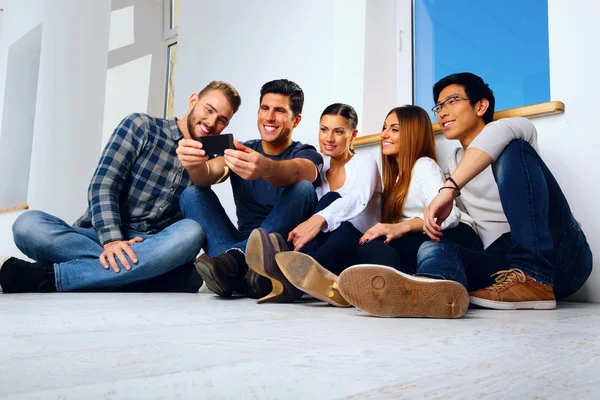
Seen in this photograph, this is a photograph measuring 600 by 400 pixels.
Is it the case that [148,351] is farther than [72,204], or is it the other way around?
[72,204]

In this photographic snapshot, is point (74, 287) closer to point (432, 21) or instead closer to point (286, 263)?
point (286, 263)

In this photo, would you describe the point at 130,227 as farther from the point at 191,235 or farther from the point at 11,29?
the point at 11,29

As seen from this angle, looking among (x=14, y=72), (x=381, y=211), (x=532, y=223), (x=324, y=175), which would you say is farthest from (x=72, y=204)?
(x=532, y=223)

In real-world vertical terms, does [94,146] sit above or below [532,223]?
above

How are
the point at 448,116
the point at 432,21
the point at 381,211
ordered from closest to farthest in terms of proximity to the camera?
the point at 448,116 → the point at 381,211 → the point at 432,21

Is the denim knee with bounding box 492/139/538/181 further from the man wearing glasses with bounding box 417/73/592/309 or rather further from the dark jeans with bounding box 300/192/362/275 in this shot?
the dark jeans with bounding box 300/192/362/275

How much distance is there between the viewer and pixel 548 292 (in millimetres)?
1121

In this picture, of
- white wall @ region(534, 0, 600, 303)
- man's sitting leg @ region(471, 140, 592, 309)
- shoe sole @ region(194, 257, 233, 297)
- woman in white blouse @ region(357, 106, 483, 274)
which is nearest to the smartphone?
shoe sole @ region(194, 257, 233, 297)

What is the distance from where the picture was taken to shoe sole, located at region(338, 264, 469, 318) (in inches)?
36.3

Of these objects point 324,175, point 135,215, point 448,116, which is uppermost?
point 448,116

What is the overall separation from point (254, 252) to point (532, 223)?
0.62 meters

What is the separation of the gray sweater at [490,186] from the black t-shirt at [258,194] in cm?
49

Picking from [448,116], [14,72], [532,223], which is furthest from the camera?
[14,72]

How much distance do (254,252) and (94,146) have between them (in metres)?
2.82
